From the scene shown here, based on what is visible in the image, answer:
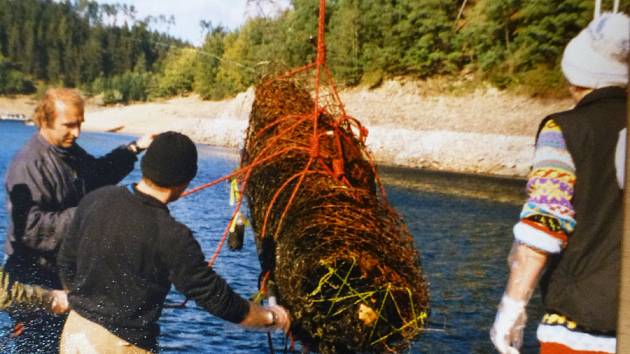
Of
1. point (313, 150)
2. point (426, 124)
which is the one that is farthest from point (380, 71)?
point (313, 150)

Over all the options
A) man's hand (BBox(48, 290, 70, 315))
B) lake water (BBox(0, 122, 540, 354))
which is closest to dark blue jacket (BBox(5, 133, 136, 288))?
man's hand (BBox(48, 290, 70, 315))

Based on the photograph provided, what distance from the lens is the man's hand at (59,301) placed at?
2.95m

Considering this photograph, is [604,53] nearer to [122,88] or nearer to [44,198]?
[44,198]

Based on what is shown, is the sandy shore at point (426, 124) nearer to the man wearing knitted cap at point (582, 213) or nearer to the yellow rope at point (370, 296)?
the yellow rope at point (370, 296)

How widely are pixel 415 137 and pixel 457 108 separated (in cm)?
507

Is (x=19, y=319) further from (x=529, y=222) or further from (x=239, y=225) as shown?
(x=529, y=222)

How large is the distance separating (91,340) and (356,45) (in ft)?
157

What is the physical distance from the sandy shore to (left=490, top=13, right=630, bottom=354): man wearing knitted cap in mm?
22398

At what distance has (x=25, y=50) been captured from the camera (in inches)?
2164

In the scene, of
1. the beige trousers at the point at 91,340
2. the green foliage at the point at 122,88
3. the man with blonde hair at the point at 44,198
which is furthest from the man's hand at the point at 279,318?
the green foliage at the point at 122,88

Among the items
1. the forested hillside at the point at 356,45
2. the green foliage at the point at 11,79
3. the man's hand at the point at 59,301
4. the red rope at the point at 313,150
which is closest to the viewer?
the man's hand at the point at 59,301

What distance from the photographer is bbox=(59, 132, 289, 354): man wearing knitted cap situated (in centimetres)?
250

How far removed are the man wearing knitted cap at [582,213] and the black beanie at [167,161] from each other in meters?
1.52

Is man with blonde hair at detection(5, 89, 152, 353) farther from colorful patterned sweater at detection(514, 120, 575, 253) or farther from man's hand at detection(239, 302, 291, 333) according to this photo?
colorful patterned sweater at detection(514, 120, 575, 253)
